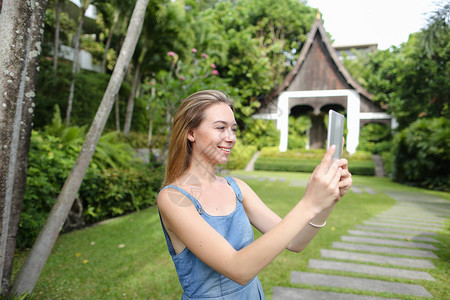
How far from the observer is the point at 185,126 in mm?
1272

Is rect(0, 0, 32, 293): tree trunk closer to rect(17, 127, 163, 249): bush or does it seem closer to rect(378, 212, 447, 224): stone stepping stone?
rect(17, 127, 163, 249): bush

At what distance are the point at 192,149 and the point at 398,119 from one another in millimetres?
15213

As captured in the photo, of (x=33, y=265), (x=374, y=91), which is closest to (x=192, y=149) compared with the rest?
(x=33, y=265)

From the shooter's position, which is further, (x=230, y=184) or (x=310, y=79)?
(x=310, y=79)

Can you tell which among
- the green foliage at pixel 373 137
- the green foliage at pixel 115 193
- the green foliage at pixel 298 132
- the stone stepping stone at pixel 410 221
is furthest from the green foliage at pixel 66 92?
the green foliage at pixel 373 137

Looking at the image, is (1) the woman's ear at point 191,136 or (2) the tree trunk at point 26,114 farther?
(2) the tree trunk at point 26,114

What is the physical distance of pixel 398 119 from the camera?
14172mm

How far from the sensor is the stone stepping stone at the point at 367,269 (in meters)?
3.36

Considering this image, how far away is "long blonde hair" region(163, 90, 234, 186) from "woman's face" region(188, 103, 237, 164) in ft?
0.09

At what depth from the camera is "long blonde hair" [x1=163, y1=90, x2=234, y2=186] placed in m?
1.25

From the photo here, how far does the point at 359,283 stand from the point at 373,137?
20312 mm

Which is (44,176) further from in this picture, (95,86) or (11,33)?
(95,86)

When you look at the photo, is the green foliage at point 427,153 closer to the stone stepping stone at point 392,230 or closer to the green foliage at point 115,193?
the stone stepping stone at point 392,230

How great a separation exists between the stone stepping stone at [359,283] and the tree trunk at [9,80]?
105 inches
